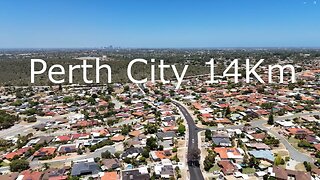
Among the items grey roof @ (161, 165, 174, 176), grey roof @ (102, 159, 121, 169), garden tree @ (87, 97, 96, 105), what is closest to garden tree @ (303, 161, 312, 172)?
grey roof @ (161, 165, 174, 176)

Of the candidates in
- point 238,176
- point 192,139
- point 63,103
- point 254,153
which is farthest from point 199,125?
point 63,103

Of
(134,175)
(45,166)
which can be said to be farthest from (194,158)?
(45,166)

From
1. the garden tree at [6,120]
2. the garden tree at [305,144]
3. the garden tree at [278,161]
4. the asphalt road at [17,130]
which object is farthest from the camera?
the garden tree at [6,120]

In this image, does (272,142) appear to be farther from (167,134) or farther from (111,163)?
(111,163)

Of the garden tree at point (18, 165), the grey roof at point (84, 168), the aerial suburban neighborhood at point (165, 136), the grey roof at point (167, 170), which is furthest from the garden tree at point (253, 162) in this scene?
the garden tree at point (18, 165)

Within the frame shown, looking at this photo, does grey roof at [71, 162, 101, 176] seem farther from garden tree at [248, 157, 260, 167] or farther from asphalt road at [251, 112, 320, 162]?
asphalt road at [251, 112, 320, 162]

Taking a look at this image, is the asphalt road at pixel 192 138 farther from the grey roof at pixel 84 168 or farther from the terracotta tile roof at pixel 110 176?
the grey roof at pixel 84 168
